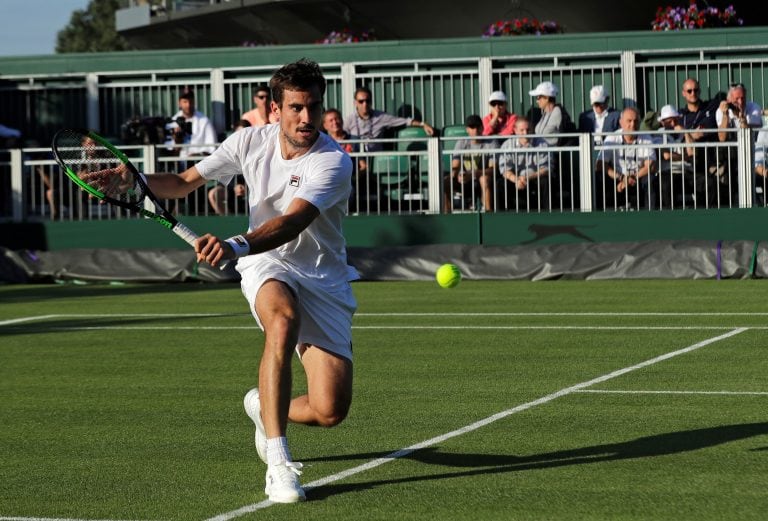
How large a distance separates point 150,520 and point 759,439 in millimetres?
3447

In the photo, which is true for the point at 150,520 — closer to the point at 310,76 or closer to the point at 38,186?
the point at 310,76

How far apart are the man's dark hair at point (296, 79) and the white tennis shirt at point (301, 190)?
32 centimetres

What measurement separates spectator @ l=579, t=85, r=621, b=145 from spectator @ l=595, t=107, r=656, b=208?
582mm

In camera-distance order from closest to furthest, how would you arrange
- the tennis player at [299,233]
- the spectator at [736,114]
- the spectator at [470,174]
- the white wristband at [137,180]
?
the tennis player at [299,233], the white wristband at [137,180], the spectator at [736,114], the spectator at [470,174]

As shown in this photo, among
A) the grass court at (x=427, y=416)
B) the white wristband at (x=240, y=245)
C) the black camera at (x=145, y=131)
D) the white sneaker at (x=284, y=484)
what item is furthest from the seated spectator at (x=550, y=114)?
the white sneaker at (x=284, y=484)

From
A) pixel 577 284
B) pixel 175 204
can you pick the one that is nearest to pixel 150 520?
pixel 577 284

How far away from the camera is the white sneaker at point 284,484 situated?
6.47m

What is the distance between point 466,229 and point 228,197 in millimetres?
3509

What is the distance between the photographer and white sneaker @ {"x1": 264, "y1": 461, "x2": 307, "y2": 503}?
21.2 feet

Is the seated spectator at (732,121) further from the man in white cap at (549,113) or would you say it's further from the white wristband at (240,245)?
the white wristband at (240,245)

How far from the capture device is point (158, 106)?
24453mm

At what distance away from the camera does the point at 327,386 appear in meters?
7.32

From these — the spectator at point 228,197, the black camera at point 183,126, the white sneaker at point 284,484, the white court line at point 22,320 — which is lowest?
the white sneaker at point 284,484

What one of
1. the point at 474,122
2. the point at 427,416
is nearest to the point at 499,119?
the point at 474,122
